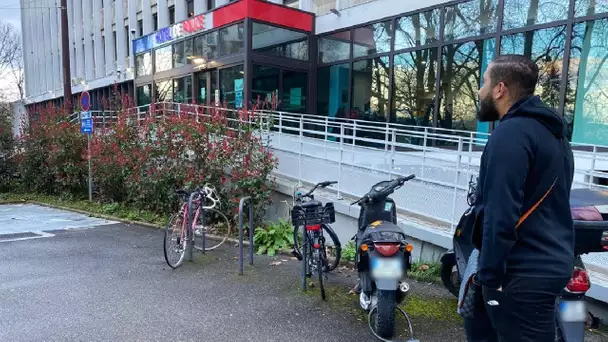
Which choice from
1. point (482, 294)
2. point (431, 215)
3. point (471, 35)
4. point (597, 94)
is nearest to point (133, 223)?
point (431, 215)

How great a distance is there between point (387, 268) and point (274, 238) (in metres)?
2.96

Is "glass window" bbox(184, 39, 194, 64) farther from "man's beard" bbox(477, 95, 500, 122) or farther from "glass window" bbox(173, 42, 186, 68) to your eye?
"man's beard" bbox(477, 95, 500, 122)

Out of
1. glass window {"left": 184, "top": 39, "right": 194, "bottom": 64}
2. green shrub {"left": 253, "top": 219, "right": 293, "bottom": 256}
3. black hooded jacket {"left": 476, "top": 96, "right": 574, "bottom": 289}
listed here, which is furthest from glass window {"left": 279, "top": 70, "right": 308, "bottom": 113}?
black hooded jacket {"left": 476, "top": 96, "right": 574, "bottom": 289}

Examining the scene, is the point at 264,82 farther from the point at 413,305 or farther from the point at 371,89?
the point at 413,305

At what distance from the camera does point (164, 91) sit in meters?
17.0

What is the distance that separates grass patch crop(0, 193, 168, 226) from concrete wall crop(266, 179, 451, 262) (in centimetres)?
215

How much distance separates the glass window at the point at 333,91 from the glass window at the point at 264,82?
167 centimetres

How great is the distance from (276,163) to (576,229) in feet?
16.1

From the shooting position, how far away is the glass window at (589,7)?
25.9ft

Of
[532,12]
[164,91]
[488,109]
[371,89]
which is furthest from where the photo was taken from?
[164,91]

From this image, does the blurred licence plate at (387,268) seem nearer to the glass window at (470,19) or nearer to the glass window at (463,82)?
the glass window at (463,82)

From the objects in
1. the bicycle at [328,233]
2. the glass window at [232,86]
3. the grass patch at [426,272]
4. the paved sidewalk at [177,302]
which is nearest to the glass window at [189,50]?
the glass window at [232,86]

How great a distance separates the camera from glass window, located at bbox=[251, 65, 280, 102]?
12609 millimetres

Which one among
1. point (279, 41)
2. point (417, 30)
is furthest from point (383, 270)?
point (279, 41)
